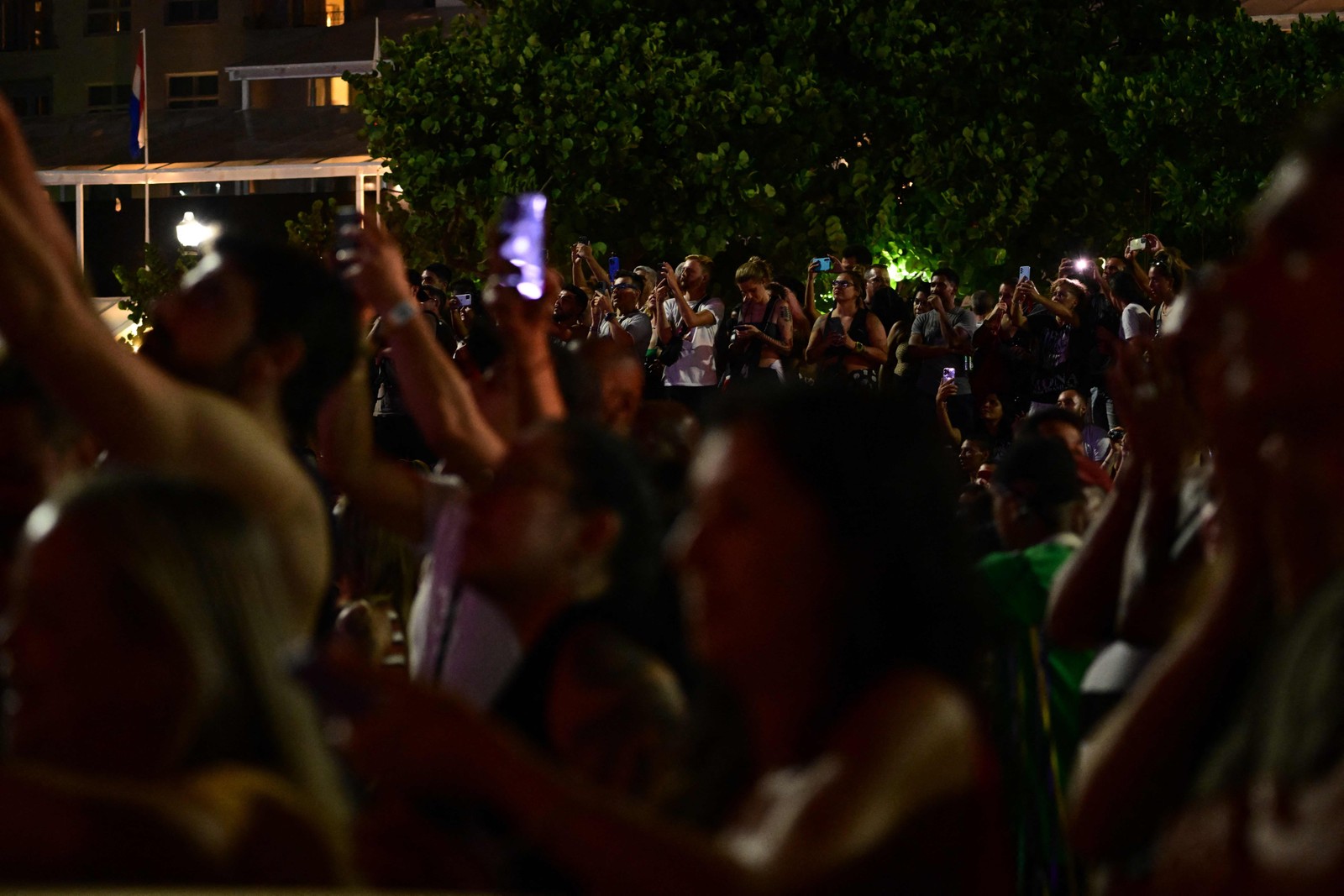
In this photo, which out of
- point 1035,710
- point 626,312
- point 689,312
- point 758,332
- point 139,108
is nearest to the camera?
point 1035,710

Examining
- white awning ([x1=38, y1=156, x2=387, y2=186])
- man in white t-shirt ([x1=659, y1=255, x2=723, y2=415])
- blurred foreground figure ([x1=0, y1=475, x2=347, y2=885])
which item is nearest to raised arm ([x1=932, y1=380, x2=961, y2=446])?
man in white t-shirt ([x1=659, y1=255, x2=723, y2=415])

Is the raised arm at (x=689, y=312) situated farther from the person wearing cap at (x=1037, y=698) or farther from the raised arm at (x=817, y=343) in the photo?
the person wearing cap at (x=1037, y=698)

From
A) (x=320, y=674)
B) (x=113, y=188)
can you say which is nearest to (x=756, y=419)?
(x=320, y=674)

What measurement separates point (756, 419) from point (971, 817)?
0.55 metres

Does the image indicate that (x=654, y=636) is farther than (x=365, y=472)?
No

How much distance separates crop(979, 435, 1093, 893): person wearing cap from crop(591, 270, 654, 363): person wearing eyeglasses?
25.9 ft

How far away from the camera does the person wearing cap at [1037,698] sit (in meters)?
4.16

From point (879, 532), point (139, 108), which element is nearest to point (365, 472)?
point (879, 532)

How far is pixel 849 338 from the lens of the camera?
41.0 feet

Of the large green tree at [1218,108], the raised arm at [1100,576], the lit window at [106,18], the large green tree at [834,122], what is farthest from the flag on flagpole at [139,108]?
the raised arm at [1100,576]

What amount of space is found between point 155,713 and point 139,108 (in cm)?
3440

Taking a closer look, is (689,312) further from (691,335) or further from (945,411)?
(945,411)

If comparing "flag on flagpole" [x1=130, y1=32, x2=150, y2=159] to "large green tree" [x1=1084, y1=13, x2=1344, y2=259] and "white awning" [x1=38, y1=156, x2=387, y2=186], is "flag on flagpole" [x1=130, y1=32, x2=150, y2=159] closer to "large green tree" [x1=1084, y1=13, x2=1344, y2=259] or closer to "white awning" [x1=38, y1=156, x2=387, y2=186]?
"white awning" [x1=38, y1=156, x2=387, y2=186]

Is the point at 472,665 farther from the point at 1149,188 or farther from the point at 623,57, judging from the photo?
the point at 1149,188
